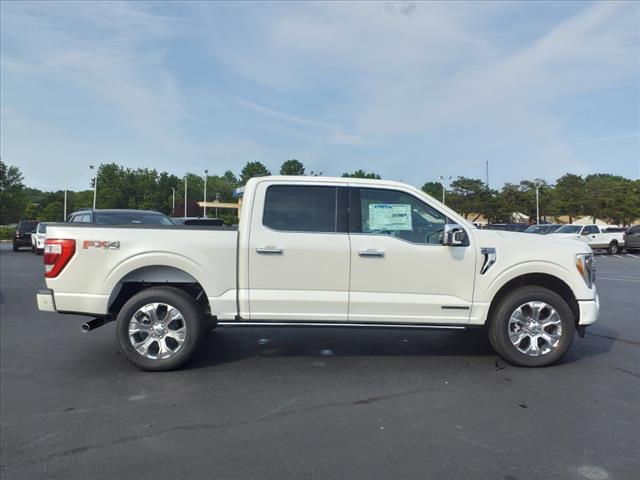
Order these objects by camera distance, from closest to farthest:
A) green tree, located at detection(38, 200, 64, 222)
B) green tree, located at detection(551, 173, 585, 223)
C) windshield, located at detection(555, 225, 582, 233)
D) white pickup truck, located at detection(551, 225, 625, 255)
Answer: white pickup truck, located at detection(551, 225, 625, 255)
windshield, located at detection(555, 225, 582, 233)
green tree, located at detection(551, 173, 585, 223)
green tree, located at detection(38, 200, 64, 222)

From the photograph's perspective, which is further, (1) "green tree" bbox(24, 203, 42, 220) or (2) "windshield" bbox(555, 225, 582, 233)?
(1) "green tree" bbox(24, 203, 42, 220)

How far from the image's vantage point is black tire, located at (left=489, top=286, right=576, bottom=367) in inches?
195

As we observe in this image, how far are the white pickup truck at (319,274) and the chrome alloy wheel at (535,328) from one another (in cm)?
1

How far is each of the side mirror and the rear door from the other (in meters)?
0.98

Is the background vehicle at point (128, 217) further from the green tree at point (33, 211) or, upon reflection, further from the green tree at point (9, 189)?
the green tree at point (33, 211)

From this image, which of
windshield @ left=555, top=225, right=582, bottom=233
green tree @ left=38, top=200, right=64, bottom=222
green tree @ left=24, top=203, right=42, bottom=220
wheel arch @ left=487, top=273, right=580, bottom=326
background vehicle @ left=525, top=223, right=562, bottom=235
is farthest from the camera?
green tree @ left=24, top=203, right=42, bottom=220

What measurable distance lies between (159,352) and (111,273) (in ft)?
3.02

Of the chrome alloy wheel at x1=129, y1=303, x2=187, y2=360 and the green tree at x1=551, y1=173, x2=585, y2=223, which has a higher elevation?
the green tree at x1=551, y1=173, x2=585, y2=223

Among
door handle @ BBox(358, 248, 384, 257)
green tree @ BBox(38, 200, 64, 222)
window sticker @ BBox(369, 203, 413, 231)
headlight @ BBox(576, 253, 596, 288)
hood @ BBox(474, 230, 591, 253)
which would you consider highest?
green tree @ BBox(38, 200, 64, 222)

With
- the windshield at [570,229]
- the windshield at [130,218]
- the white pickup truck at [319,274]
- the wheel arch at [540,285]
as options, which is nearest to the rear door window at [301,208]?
the white pickup truck at [319,274]

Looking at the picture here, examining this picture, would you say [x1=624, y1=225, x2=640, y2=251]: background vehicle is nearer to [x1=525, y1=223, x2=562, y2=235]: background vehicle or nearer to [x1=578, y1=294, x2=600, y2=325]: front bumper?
[x1=525, y1=223, x2=562, y2=235]: background vehicle

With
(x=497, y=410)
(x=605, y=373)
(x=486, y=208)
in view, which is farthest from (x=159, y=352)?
(x=486, y=208)

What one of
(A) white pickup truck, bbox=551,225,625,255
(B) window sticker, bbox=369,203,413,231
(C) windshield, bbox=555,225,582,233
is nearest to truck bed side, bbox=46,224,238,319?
(B) window sticker, bbox=369,203,413,231

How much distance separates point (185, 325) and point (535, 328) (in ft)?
11.6
